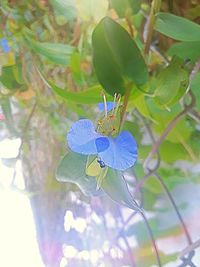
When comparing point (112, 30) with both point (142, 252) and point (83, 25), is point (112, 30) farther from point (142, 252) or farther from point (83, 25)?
point (142, 252)

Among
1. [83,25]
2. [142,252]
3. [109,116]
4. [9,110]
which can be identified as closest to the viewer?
[109,116]

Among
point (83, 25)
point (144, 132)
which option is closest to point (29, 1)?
point (83, 25)

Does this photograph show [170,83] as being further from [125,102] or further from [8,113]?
[8,113]

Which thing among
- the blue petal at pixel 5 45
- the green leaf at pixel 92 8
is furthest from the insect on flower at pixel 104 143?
the blue petal at pixel 5 45

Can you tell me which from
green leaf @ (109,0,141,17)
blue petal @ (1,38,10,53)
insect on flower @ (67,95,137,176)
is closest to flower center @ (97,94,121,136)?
insect on flower @ (67,95,137,176)

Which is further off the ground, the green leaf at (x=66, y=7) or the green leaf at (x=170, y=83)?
the green leaf at (x=66, y=7)

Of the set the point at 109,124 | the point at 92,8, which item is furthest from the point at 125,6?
the point at 109,124

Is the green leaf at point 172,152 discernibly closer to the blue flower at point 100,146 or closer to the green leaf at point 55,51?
the green leaf at point 55,51

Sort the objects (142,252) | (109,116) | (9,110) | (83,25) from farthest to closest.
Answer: (142,252), (9,110), (83,25), (109,116)
